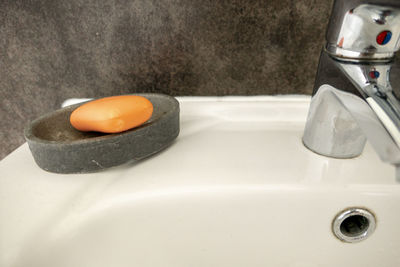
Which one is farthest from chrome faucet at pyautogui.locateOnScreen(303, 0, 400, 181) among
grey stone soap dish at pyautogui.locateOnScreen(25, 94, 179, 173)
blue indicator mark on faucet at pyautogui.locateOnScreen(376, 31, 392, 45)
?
grey stone soap dish at pyautogui.locateOnScreen(25, 94, 179, 173)

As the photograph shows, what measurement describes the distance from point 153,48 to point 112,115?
109 millimetres

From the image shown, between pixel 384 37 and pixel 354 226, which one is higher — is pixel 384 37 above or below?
above

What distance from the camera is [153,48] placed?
276mm

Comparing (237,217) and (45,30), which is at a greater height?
(45,30)

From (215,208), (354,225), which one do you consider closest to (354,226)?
(354,225)

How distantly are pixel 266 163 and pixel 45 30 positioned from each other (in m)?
0.25

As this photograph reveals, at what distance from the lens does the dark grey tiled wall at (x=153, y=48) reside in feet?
0.85

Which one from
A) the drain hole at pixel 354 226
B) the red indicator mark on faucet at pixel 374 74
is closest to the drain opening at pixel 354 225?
the drain hole at pixel 354 226

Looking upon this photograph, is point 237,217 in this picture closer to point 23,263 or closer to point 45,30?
point 23,263

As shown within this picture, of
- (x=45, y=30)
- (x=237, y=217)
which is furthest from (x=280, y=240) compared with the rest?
(x=45, y=30)

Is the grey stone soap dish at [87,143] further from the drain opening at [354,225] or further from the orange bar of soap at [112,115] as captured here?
the drain opening at [354,225]

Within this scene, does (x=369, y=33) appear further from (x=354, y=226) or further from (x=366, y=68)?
(x=354, y=226)

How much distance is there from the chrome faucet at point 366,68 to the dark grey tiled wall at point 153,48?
0.24ft

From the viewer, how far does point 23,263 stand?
155 mm
